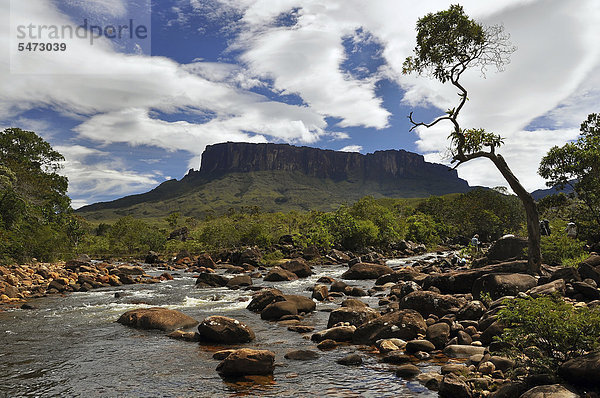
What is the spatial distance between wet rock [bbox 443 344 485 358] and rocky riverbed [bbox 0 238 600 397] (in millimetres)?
29

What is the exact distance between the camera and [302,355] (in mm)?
11102

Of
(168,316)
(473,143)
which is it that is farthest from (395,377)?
(473,143)

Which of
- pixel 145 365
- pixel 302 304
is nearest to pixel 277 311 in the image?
pixel 302 304

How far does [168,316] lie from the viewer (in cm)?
1561

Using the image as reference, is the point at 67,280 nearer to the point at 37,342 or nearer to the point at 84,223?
the point at 37,342

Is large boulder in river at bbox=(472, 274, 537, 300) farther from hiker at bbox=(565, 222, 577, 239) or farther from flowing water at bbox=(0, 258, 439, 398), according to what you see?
hiker at bbox=(565, 222, 577, 239)

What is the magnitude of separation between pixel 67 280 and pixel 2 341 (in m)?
17.1

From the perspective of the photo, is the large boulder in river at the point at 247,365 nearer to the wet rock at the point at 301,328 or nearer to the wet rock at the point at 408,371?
the wet rock at the point at 408,371

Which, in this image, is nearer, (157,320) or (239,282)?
(157,320)

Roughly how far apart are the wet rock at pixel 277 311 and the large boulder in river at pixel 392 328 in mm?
4966

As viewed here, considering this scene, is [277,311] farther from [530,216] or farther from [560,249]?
[560,249]

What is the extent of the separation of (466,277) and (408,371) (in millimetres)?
10678

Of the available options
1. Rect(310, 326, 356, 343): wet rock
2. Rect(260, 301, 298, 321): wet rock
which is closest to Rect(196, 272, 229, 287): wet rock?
Rect(260, 301, 298, 321): wet rock

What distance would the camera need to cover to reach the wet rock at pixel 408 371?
914 cm
